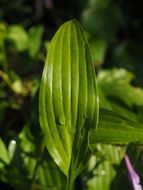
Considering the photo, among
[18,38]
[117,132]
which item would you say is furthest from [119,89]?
[117,132]

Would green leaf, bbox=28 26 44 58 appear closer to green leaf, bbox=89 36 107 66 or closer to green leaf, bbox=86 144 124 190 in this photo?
green leaf, bbox=89 36 107 66

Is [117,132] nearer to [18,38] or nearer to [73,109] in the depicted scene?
[73,109]

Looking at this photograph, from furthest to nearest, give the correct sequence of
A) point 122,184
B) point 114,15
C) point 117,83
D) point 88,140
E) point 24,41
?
point 114,15 < point 24,41 < point 117,83 < point 122,184 < point 88,140

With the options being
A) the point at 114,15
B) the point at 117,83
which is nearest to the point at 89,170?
the point at 117,83

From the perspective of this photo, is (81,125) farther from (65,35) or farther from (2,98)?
(2,98)

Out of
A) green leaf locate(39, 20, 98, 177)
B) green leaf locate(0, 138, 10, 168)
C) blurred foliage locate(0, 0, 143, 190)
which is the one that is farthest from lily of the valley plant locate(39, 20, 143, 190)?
green leaf locate(0, 138, 10, 168)

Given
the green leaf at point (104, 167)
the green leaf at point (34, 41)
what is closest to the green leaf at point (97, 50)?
the green leaf at point (34, 41)
